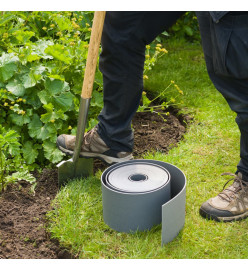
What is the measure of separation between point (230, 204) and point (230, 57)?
82 centimetres

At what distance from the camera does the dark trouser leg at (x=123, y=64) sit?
2.37 meters

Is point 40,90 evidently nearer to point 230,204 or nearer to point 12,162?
point 12,162

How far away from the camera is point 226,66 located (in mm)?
2076

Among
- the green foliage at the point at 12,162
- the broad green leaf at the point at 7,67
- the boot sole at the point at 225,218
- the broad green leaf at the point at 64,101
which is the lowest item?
the boot sole at the point at 225,218

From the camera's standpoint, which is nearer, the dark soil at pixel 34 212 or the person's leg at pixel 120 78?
the dark soil at pixel 34 212

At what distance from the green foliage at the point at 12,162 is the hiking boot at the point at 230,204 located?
1.05 meters

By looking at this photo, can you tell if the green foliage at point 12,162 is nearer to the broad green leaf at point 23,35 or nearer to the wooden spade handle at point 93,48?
the wooden spade handle at point 93,48

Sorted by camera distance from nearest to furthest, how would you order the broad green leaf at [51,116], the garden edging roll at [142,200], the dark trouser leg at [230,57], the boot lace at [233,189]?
the dark trouser leg at [230,57]
the garden edging roll at [142,200]
the boot lace at [233,189]
the broad green leaf at [51,116]

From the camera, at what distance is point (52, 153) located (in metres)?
2.82

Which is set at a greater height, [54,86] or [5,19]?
[5,19]

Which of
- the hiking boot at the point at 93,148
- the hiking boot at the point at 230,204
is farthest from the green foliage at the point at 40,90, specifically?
the hiking boot at the point at 230,204

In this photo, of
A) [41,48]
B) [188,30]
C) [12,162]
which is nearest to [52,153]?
[12,162]

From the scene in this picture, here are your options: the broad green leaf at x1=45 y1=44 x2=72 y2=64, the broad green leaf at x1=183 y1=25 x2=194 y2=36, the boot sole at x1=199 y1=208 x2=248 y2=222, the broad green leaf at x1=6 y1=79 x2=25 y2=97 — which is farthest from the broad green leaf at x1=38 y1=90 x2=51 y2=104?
the broad green leaf at x1=183 y1=25 x2=194 y2=36

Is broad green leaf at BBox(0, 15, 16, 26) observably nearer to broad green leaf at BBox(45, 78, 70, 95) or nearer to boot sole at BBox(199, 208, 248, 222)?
broad green leaf at BBox(45, 78, 70, 95)
